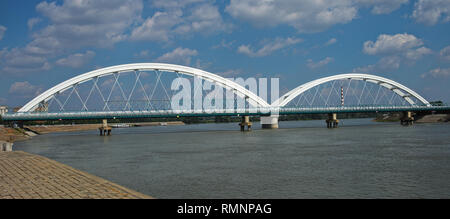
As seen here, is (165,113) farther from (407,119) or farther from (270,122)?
(407,119)

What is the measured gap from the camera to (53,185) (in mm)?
13133

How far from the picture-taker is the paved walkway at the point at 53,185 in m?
11.4

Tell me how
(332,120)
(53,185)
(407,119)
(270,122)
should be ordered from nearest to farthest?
(53,185) → (270,122) → (332,120) → (407,119)

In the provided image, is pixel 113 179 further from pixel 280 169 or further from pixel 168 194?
pixel 280 169

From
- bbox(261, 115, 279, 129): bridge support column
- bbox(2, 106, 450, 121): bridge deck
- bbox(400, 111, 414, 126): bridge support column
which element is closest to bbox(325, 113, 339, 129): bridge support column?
bbox(2, 106, 450, 121): bridge deck

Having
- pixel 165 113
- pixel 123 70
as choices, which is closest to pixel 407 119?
pixel 165 113

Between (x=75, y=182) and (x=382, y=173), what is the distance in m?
14.3

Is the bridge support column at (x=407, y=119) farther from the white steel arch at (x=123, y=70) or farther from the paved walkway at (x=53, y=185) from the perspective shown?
the paved walkway at (x=53, y=185)

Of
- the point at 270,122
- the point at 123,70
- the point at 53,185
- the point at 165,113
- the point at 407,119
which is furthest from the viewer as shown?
the point at 407,119

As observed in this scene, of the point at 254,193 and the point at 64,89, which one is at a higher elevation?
the point at 64,89

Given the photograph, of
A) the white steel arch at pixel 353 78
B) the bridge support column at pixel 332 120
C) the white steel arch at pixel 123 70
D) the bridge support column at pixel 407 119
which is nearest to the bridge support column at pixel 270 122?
the white steel arch at pixel 353 78

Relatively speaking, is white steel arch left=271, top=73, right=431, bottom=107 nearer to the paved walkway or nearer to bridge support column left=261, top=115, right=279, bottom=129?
bridge support column left=261, top=115, right=279, bottom=129
